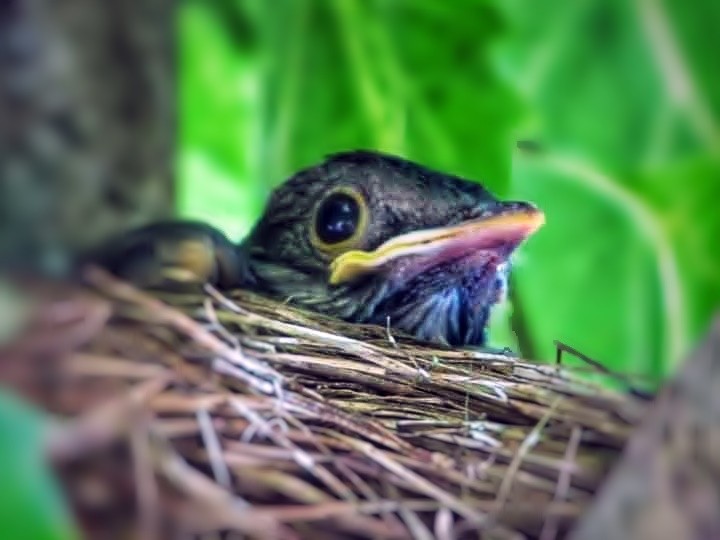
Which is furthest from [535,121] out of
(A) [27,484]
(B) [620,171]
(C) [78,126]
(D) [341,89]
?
(A) [27,484]

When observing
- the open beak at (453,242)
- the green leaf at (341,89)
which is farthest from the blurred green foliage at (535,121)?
the open beak at (453,242)

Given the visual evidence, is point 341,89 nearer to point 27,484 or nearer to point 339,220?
point 339,220

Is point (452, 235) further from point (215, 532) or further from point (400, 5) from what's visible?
point (400, 5)

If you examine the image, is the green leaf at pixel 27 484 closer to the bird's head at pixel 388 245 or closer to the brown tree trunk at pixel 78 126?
the brown tree trunk at pixel 78 126

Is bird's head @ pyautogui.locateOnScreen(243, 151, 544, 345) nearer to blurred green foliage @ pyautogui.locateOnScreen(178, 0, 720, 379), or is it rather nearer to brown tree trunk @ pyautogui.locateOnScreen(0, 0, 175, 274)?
blurred green foliage @ pyautogui.locateOnScreen(178, 0, 720, 379)

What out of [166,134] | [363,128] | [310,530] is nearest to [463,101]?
[363,128]

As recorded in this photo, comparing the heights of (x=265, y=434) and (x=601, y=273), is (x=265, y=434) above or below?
below

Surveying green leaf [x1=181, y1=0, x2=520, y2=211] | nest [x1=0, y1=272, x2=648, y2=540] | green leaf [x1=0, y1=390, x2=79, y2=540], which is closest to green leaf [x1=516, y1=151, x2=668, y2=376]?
green leaf [x1=181, y1=0, x2=520, y2=211]
